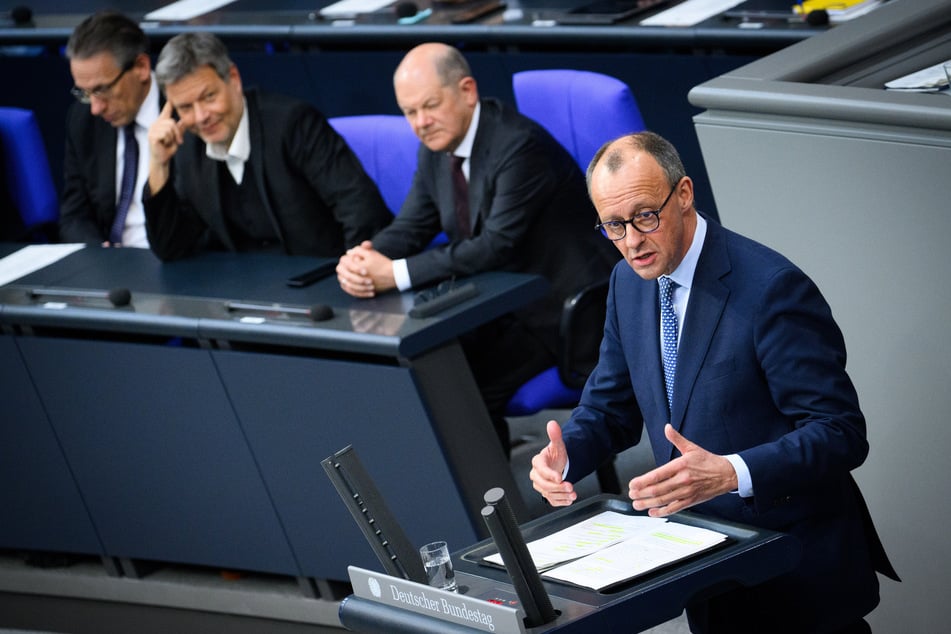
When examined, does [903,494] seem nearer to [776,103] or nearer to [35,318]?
[776,103]

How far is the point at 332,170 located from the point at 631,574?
2500 millimetres

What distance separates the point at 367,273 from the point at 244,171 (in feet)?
2.93

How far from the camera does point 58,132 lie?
694cm

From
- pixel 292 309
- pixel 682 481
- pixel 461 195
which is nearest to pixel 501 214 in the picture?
pixel 461 195

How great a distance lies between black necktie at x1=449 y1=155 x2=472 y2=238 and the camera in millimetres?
4184

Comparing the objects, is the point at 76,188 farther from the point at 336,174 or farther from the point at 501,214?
the point at 501,214

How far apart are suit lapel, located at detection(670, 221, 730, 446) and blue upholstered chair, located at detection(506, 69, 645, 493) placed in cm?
141

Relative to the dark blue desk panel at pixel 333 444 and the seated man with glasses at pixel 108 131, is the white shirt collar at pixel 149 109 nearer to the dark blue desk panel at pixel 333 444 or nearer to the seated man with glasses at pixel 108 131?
the seated man with glasses at pixel 108 131

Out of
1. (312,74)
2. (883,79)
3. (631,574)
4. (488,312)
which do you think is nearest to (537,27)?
(312,74)

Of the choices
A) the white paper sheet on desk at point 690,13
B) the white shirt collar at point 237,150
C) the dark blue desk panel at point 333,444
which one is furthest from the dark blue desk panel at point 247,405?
the white paper sheet on desk at point 690,13

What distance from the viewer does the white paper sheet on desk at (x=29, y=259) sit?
4566 mm

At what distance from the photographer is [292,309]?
381 centimetres

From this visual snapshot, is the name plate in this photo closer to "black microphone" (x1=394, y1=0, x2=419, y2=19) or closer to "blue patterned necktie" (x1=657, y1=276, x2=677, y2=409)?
"blue patterned necktie" (x1=657, y1=276, x2=677, y2=409)

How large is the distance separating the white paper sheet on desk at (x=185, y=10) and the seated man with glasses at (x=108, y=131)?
1568 mm
